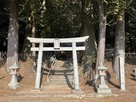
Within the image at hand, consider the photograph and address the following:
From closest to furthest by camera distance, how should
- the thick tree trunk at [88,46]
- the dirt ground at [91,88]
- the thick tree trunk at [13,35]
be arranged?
the dirt ground at [91,88] → the thick tree trunk at [13,35] → the thick tree trunk at [88,46]

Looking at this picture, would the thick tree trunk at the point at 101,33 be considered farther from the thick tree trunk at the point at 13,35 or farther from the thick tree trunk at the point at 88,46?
the thick tree trunk at the point at 13,35

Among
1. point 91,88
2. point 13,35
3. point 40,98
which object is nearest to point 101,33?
point 91,88

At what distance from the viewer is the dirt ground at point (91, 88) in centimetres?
1130

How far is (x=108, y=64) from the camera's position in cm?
1716

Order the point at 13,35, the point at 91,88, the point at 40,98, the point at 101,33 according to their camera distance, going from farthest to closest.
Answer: the point at 13,35 → the point at 101,33 → the point at 91,88 → the point at 40,98

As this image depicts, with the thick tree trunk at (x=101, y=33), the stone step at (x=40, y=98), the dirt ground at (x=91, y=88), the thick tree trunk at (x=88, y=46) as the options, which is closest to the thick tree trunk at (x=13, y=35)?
the dirt ground at (x=91, y=88)

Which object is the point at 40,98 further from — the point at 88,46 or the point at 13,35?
the point at 88,46

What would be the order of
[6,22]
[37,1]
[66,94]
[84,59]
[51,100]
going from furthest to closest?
[6,22]
[84,59]
[37,1]
[66,94]
[51,100]

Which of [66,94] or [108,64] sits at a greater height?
[108,64]

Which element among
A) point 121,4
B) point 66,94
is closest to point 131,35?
point 121,4

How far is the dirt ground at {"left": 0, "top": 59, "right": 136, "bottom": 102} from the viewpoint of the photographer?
11.3m

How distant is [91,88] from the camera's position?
1365 centimetres

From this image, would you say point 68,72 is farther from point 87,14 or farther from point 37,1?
point 37,1

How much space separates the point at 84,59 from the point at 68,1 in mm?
5120
